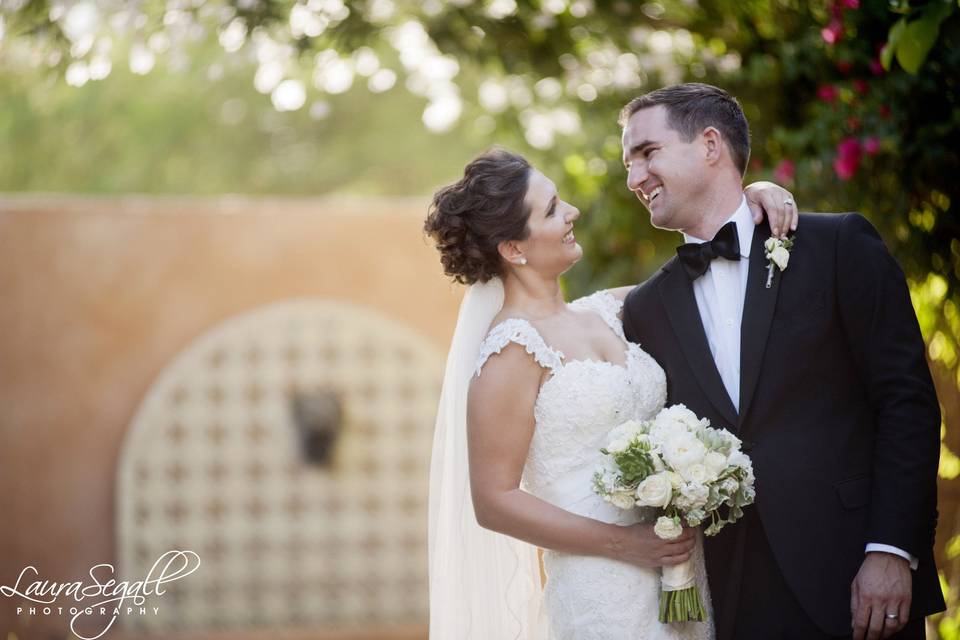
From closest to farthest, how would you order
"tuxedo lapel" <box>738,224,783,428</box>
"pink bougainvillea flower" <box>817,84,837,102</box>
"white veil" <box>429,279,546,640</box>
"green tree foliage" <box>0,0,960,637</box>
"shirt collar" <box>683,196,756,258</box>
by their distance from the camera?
"tuxedo lapel" <box>738,224,783,428</box>, "shirt collar" <box>683,196,756,258</box>, "white veil" <box>429,279,546,640</box>, "green tree foliage" <box>0,0,960,637</box>, "pink bougainvillea flower" <box>817,84,837,102</box>

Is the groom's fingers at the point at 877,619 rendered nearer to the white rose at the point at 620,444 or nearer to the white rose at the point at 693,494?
the white rose at the point at 693,494

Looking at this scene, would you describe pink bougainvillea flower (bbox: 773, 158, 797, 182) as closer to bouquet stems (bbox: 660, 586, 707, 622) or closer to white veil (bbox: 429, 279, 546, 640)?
white veil (bbox: 429, 279, 546, 640)

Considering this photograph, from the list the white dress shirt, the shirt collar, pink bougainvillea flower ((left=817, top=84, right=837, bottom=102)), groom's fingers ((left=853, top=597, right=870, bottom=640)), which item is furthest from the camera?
pink bougainvillea flower ((left=817, top=84, right=837, bottom=102))

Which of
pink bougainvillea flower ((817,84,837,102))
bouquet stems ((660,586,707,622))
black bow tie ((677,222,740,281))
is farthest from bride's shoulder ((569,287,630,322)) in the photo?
pink bougainvillea flower ((817,84,837,102))

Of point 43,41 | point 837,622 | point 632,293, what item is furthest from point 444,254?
point 43,41

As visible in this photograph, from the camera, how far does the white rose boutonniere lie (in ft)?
9.18

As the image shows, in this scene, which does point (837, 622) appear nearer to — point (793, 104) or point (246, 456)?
point (793, 104)

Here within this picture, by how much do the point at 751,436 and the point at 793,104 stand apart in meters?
2.34

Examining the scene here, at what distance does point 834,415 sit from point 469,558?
1.20 m

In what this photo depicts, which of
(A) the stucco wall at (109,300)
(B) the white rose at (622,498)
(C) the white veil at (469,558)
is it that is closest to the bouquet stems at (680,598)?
(B) the white rose at (622,498)

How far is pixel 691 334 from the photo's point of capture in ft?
9.53

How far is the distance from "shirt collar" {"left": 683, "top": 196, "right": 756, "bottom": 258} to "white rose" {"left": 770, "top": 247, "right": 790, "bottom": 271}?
119mm

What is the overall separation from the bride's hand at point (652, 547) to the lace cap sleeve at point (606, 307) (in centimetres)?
65

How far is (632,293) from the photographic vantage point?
3.29 metres
